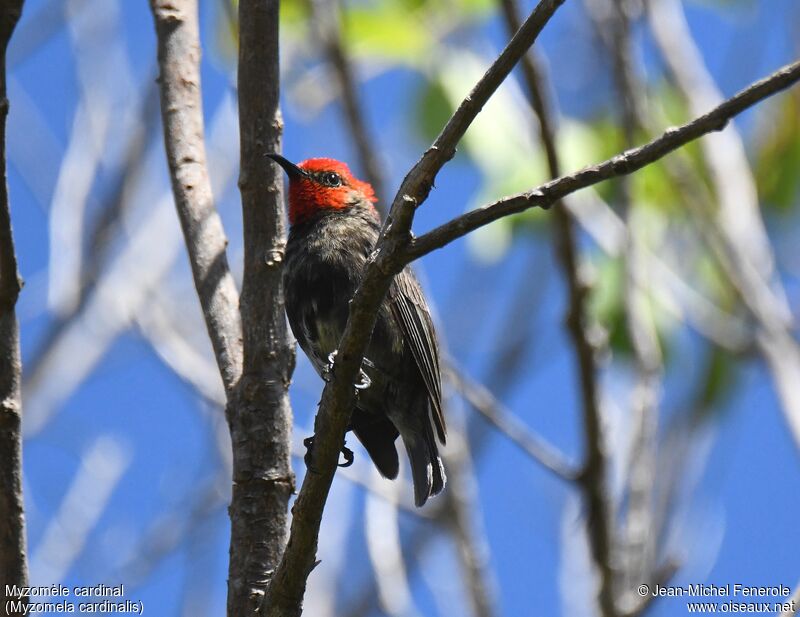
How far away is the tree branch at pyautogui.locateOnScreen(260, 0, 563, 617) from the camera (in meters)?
2.62

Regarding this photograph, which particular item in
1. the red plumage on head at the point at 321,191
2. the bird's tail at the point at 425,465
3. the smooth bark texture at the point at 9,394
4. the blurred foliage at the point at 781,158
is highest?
the blurred foliage at the point at 781,158

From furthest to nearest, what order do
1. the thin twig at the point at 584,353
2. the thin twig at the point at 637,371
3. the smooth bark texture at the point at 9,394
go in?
the thin twig at the point at 637,371 → the thin twig at the point at 584,353 → the smooth bark texture at the point at 9,394

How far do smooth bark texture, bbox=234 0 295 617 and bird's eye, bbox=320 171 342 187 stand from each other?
67.7 inches

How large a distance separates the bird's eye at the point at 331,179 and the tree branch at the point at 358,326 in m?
2.74

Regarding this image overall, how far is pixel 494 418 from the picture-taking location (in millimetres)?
4738

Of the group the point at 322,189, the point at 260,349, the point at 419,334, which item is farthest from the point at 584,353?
the point at 322,189

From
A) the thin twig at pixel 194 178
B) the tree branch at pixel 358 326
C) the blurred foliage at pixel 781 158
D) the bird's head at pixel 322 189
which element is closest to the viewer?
the tree branch at pixel 358 326

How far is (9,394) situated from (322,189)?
2.79 meters

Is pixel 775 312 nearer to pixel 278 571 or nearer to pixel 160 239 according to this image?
pixel 278 571

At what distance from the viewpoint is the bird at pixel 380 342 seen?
472cm

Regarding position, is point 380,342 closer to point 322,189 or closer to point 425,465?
point 425,465

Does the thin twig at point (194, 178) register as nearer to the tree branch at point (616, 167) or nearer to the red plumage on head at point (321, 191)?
the tree branch at point (616, 167)

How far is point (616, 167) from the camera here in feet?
8.33

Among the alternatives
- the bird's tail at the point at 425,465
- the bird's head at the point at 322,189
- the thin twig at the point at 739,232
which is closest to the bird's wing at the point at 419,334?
the bird's tail at the point at 425,465
